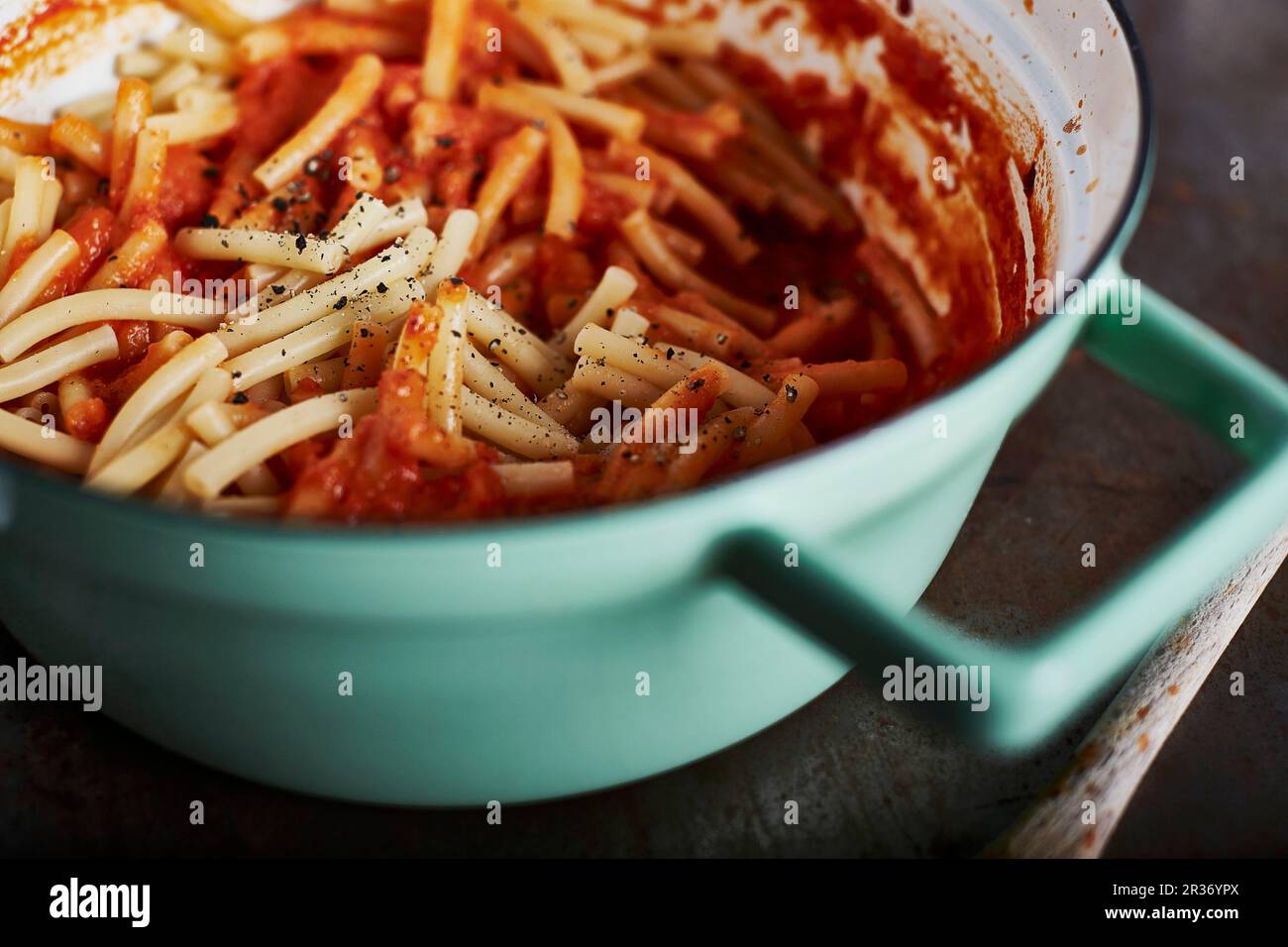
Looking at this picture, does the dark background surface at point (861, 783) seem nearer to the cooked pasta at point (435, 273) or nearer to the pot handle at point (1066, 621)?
the cooked pasta at point (435, 273)

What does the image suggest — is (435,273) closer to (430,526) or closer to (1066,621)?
(430,526)

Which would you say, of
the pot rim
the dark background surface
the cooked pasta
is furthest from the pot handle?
the dark background surface

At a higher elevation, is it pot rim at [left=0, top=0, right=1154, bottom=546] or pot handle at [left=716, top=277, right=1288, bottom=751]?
pot rim at [left=0, top=0, right=1154, bottom=546]

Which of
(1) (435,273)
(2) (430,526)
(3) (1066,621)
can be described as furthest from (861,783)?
(1) (435,273)

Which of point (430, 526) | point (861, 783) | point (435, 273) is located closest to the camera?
point (430, 526)

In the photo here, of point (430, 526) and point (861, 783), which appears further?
point (861, 783)

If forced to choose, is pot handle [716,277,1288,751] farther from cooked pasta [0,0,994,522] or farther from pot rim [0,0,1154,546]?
cooked pasta [0,0,994,522]

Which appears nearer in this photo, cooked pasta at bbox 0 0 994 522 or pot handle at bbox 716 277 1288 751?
pot handle at bbox 716 277 1288 751

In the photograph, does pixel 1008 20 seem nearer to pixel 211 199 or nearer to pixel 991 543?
pixel 991 543

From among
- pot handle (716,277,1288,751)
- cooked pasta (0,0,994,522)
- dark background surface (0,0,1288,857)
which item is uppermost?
cooked pasta (0,0,994,522)
